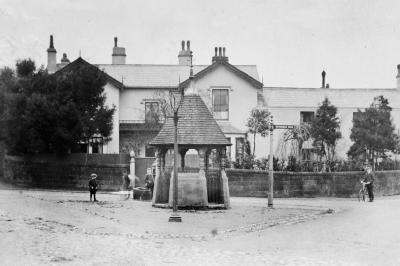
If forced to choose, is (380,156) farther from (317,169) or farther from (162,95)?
(162,95)

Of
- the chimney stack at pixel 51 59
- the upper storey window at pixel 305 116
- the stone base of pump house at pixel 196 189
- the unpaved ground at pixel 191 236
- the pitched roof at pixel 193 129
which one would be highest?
the chimney stack at pixel 51 59

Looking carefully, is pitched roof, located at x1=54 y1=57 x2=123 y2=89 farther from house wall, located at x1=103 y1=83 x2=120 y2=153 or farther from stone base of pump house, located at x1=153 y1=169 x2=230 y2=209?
stone base of pump house, located at x1=153 y1=169 x2=230 y2=209

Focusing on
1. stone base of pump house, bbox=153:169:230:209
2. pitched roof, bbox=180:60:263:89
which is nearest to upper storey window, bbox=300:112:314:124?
pitched roof, bbox=180:60:263:89

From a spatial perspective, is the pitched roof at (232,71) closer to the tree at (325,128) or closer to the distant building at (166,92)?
the distant building at (166,92)

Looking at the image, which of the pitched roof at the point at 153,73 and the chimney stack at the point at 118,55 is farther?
the chimney stack at the point at 118,55

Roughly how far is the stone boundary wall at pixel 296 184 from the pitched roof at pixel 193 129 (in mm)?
9482

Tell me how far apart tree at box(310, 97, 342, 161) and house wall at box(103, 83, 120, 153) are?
12985 millimetres

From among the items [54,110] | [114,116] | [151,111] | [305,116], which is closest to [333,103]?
[305,116]

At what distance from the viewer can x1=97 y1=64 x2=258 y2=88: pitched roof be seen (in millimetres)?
48531

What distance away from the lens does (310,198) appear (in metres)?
35.5

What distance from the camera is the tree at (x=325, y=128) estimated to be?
45531 millimetres

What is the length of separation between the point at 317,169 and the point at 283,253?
80.0 feet

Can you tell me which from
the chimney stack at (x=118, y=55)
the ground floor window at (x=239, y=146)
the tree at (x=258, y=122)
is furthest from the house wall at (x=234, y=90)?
the chimney stack at (x=118, y=55)

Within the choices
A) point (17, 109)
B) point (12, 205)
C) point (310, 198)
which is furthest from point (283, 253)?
point (17, 109)
